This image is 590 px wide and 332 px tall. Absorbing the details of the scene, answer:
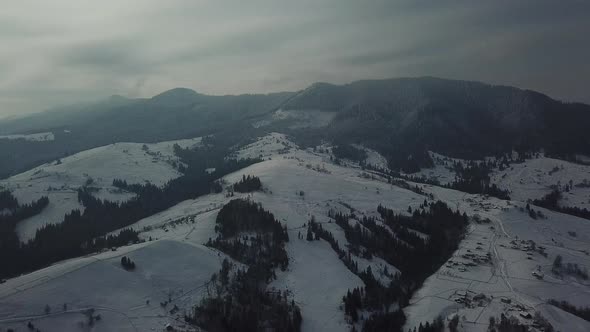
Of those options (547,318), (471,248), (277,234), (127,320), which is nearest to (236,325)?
(127,320)

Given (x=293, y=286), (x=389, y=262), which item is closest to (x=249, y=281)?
(x=293, y=286)

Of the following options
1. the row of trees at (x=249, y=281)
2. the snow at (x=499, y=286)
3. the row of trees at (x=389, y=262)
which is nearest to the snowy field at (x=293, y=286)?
the snow at (x=499, y=286)

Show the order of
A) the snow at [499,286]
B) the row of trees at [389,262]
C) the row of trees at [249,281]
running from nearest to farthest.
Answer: the row of trees at [249,281] < the snow at [499,286] < the row of trees at [389,262]

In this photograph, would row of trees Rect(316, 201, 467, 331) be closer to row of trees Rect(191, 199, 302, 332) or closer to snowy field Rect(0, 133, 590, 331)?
snowy field Rect(0, 133, 590, 331)

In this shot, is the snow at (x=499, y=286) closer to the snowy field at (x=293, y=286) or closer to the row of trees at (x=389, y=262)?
the snowy field at (x=293, y=286)

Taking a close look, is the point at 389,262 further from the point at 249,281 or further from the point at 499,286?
the point at 249,281

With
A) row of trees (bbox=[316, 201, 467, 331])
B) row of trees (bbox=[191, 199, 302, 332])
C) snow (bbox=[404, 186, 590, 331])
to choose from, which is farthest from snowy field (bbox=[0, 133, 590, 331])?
row of trees (bbox=[191, 199, 302, 332])

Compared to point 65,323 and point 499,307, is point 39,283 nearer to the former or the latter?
point 65,323

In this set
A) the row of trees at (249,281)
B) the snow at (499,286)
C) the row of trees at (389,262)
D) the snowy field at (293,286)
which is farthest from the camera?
the row of trees at (389,262)
